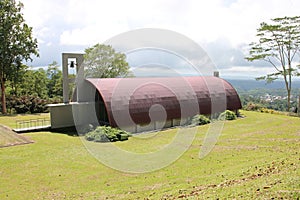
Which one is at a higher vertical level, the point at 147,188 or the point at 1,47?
the point at 1,47

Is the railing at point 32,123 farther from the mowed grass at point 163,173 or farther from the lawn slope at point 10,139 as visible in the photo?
the mowed grass at point 163,173

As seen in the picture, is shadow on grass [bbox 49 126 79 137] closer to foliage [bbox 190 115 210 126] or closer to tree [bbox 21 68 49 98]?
foliage [bbox 190 115 210 126]

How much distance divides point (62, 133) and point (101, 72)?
21407 millimetres

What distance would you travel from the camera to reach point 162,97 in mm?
26703

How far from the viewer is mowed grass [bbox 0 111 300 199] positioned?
9.04 meters

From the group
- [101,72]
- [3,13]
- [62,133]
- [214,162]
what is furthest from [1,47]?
[214,162]

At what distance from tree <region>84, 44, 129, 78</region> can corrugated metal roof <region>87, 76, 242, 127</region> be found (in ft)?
51.4

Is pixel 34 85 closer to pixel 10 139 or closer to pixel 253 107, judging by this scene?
pixel 10 139

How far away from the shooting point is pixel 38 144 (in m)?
18.8

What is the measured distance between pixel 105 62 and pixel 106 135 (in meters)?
25.4

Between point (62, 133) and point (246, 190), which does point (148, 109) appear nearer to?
point (62, 133)

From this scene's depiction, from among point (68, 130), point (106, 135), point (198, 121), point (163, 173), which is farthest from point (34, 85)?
point (163, 173)

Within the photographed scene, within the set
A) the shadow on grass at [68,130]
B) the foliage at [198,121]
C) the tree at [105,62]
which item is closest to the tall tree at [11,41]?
the tree at [105,62]

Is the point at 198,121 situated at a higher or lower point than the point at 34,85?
lower
